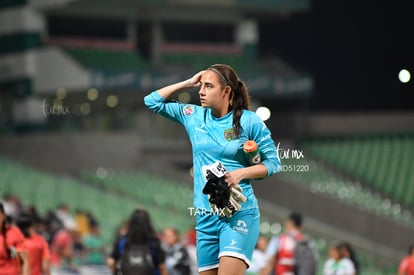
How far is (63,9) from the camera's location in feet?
118

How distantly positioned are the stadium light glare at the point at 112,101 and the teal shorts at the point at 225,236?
86.4ft

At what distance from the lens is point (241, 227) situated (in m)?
7.52

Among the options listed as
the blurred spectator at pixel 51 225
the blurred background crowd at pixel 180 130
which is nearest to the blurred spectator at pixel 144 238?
the blurred spectator at pixel 51 225

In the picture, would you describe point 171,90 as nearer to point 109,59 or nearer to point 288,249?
point 288,249

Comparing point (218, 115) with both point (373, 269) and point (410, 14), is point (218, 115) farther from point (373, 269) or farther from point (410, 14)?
point (410, 14)

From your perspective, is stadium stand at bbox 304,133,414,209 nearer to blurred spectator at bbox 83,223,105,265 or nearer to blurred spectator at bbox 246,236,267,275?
blurred spectator at bbox 83,223,105,265

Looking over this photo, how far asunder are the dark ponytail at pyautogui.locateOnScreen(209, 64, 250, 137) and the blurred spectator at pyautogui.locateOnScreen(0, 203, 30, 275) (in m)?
3.32

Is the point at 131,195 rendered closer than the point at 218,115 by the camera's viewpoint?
No

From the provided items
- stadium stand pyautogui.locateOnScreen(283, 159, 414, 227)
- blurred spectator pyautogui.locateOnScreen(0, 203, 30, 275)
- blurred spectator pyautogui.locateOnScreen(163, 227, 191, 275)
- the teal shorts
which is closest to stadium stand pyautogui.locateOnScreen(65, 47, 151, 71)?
stadium stand pyautogui.locateOnScreen(283, 159, 414, 227)

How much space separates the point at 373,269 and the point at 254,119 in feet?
59.8

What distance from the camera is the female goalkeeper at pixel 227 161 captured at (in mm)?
7488

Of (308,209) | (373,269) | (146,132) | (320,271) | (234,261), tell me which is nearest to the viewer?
(234,261)

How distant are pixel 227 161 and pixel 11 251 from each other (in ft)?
11.1

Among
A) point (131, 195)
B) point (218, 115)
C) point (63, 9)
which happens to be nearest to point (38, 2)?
point (63, 9)
